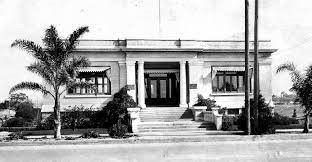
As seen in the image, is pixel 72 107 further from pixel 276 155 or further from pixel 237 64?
pixel 276 155

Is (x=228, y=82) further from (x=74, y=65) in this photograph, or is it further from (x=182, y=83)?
(x=74, y=65)

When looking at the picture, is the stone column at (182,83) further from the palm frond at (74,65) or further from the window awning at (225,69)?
the palm frond at (74,65)

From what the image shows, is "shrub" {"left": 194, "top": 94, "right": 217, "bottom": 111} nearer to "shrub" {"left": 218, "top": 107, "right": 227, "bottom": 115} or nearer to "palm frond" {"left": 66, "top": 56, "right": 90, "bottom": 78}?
"shrub" {"left": 218, "top": 107, "right": 227, "bottom": 115}

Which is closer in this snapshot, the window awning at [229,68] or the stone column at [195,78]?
the stone column at [195,78]

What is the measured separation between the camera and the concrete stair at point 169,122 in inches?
830

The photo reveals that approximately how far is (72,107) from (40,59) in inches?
354

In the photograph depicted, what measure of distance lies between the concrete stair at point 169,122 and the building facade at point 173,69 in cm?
129

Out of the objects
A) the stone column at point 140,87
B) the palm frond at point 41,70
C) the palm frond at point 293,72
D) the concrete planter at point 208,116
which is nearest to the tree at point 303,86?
the palm frond at point 293,72

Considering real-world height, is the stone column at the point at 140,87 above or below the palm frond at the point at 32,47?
below

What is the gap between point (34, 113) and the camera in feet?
148

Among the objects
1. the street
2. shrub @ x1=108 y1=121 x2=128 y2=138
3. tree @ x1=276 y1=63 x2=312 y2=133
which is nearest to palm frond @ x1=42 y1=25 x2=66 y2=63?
shrub @ x1=108 y1=121 x2=128 y2=138

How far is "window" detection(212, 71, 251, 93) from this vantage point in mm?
28141

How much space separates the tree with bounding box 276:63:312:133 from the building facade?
7.95 metres

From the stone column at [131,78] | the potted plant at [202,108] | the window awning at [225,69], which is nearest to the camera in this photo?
the potted plant at [202,108]
